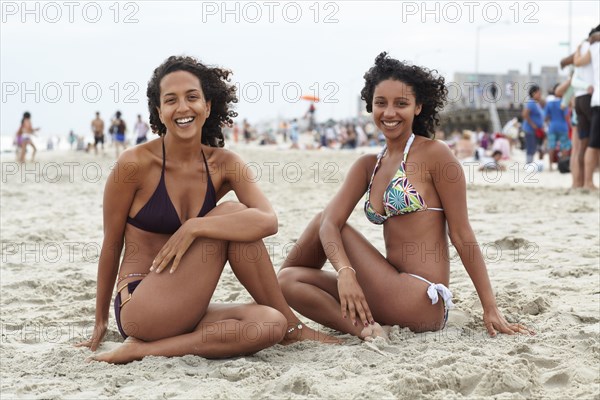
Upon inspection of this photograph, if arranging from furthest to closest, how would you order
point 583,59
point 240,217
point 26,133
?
point 26,133 < point 583,59 < point 240,217

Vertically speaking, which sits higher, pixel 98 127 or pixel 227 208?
pixel 98 127

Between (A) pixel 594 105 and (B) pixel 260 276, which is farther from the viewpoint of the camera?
(A) pixel 594 105

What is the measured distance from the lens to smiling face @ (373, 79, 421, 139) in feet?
10.6

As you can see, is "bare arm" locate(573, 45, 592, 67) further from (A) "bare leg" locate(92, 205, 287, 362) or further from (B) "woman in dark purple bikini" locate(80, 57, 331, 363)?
(A) "bare leg" locate(92, 205, 287, 362)

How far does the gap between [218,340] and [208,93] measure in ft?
3.61

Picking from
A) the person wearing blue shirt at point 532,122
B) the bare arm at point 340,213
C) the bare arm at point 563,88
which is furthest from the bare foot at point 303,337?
the person wearing blue shirt at point 532,122

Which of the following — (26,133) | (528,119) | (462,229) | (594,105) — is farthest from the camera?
(26,133)

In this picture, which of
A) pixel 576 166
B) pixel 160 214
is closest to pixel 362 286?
pixel 160 214

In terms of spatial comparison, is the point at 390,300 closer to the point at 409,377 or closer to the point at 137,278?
the point at 409,377

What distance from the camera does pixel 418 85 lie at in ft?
10.7

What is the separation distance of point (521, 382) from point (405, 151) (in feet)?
4.16

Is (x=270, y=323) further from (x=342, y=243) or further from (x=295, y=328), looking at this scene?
(x=342, y=243)

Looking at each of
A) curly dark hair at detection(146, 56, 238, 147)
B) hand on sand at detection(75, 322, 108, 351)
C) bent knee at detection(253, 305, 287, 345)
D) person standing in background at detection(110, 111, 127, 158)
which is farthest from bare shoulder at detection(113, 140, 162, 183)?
person standing in background at detection(110, 111, 127, 158)

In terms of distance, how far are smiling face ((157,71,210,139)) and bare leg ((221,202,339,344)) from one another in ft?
1.23
